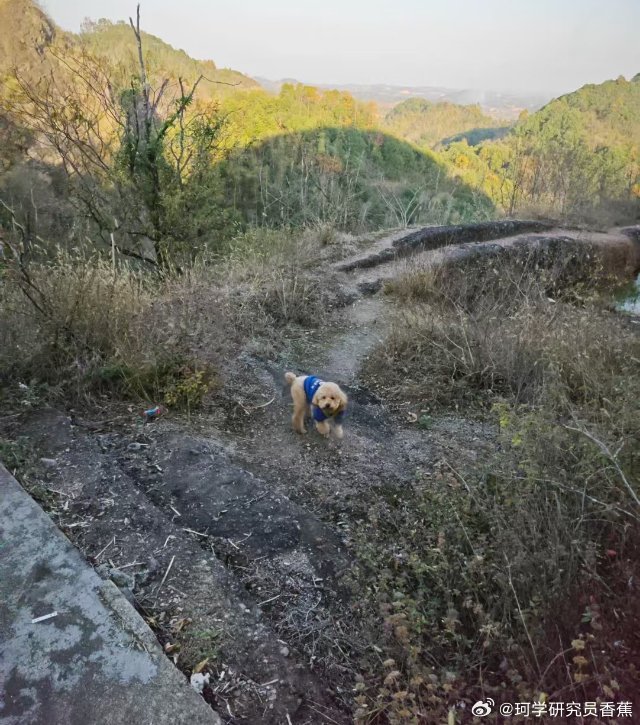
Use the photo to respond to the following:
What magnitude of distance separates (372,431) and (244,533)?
1.61 metres

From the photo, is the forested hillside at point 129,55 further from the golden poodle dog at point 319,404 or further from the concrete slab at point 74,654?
the concrete slab at point 74,654

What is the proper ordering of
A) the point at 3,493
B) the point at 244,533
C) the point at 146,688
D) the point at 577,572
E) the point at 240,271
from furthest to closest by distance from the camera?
the point at 240,271 < the point at 244,533 < the point at 3,493 < the point at 577,572 < the point at 146,688

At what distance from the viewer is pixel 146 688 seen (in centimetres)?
144

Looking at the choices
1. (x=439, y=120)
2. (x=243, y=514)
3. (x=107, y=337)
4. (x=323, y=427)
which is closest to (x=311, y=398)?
(x=323, y=427)

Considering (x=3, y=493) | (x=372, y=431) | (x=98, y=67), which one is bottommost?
(x=372, y=431)

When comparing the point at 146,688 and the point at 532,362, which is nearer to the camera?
the point at 146,688

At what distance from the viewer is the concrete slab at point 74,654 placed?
1.37 meters

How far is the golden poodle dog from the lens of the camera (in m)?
3.19

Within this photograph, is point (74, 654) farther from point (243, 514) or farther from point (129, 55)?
point (129, 55)

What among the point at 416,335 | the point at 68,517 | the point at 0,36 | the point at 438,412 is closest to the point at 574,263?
the point at 416,335

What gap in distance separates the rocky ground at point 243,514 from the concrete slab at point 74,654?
0.13 metres

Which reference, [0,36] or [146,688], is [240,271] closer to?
[146,688]

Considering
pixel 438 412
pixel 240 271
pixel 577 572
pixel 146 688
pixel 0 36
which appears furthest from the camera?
pixel 0 36

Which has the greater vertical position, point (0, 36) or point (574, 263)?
point (0, 36)
